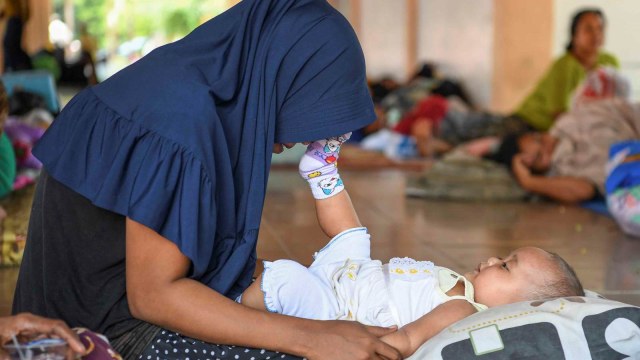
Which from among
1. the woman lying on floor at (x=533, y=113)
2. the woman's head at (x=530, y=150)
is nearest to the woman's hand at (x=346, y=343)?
the woman's head at (x=530, y=150)

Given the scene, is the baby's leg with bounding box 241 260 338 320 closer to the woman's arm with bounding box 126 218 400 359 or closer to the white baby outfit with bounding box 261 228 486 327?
the white baby outfit with bounding box 261 228 486 327

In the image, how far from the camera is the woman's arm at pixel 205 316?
1.93 meters

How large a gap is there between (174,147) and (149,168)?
66mm

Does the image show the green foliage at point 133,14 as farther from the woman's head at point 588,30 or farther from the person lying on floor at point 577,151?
the person lying on floor at point 577,151

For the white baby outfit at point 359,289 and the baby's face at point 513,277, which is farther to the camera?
the baby's face at point 513,277

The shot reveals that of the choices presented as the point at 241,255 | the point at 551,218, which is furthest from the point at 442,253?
the point at 241,255

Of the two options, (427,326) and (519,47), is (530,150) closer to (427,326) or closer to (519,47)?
(519,47)

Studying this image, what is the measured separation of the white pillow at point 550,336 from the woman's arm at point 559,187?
12.5 feet

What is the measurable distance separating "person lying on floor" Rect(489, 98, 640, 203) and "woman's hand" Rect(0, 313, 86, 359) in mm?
4489

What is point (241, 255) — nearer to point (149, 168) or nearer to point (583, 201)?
point (149, 168)

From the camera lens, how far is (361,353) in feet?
6.62

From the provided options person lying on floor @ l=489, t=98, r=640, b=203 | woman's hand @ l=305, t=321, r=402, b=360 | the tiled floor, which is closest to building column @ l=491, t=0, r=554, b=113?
person lying on floor @ l=489, t=98, r=640, b=203

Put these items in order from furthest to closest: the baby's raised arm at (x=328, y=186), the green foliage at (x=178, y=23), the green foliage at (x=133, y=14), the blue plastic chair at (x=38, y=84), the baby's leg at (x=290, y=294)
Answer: the green foliage at (x=133, y=14) < the green foliage at (x=178, y=23) < the blue plastic chair at (x=38, y=84) < the baby's raised arm at (x=328, y=186) < the baby's leg at (x=290, y=294)

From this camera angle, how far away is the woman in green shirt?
7504 mm
